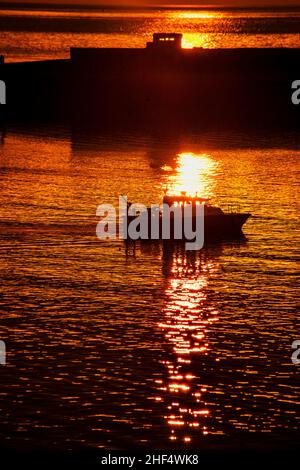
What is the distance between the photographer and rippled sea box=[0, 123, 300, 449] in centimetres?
3766

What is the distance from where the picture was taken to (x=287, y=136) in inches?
4171

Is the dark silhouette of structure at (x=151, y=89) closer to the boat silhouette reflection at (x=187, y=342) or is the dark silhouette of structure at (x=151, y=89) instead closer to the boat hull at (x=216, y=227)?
the boat hull at (x=216, y=227)

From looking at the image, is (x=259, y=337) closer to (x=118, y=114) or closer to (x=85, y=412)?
(x=85, y=412)

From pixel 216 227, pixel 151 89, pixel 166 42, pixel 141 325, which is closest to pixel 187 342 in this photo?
pixel 141 325

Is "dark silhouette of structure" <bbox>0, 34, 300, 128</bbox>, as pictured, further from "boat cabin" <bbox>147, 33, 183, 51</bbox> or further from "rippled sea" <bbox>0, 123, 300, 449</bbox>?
"rippled sea" <bbox>0, 123, 300, 449</bbox>

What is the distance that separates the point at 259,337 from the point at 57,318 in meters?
8.05

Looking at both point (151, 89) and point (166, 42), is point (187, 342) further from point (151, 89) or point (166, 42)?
point (166, 42)

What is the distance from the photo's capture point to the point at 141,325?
47.1m

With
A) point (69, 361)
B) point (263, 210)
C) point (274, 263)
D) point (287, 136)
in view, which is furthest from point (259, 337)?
point (287, 136)

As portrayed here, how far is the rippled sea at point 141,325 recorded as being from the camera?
3766cm

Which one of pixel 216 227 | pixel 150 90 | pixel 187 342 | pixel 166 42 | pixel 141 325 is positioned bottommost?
pixel 187 342

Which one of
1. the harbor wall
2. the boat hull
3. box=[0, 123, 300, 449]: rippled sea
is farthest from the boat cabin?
the boat hull

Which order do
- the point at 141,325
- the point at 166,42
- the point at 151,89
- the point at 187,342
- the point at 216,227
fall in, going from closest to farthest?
the point at 187,342
the point at 141,325
the point at 216,227
the point at 151,89
the point at 166,42

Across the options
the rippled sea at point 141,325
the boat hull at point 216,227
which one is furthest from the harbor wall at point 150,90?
the boat hull at point 216,227
